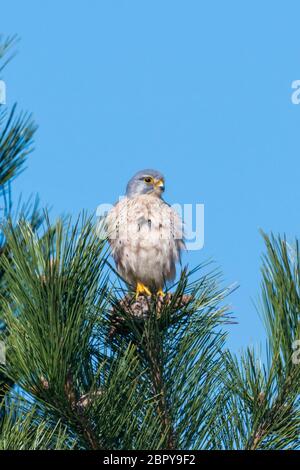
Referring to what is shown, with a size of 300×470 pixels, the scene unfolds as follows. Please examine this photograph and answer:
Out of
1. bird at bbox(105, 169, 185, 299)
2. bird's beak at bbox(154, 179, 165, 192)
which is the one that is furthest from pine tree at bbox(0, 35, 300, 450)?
bird's beak at bbox(154, 179, 165, 192)

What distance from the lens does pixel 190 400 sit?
4.20 metres

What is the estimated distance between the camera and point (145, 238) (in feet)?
22.5

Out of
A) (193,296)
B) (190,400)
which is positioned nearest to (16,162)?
(193,296)

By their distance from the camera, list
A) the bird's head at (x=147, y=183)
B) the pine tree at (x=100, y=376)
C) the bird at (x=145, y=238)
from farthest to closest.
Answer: the bird's head at (x=147, y=183), the bird at (x=145, y=238), the pine tree at (x=100, y=376)

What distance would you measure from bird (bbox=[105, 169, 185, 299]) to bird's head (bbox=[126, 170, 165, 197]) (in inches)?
20.8

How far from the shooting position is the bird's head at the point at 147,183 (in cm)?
766

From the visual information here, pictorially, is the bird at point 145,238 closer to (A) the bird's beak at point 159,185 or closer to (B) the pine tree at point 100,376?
(A) the bird's beak at point 159,185

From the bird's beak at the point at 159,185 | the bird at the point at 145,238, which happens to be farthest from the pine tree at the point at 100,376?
the bird's beak at the point at 159,185

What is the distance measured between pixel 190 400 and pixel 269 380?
36 centimetres

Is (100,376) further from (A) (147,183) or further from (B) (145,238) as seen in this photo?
(A) (147,183)

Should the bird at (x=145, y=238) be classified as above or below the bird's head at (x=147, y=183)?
below

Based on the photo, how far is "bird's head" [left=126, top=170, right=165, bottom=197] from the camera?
301 inches

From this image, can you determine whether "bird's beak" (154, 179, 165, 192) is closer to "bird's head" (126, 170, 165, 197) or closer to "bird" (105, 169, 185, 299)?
"bird's head" (126, 170, 165, 197)

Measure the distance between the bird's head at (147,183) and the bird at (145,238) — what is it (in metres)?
0.53
